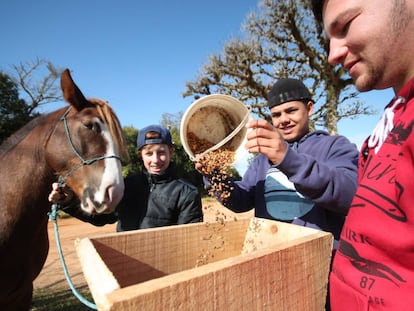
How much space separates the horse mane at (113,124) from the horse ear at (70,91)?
0.41 feet

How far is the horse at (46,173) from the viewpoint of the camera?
6.41ft

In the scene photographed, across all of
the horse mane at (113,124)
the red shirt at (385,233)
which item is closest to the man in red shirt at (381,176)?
the red shirt at (385,233)

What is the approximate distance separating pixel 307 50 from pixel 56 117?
14.9 m

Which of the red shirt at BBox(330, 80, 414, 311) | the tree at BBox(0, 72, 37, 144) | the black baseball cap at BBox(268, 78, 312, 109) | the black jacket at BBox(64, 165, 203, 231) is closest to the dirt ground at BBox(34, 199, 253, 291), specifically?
the black jacket at BBox(64, 165, 203, 231)

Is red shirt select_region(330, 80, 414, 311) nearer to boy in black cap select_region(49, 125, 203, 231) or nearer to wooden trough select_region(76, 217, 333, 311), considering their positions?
wooden trough select_region(76, 217, 333, 311)

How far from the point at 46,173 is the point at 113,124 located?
2.04 feet

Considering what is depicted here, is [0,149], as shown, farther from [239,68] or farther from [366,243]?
[239,68]

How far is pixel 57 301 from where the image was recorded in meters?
4.36

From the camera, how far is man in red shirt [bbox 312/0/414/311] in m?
0.72

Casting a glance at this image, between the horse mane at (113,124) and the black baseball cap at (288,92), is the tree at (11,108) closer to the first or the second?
the horse mane at (113,124)

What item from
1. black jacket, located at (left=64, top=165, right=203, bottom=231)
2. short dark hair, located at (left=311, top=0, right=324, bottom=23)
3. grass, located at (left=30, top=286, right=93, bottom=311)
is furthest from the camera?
grass, located at (left=30, top=286, right=93, bottom=311)

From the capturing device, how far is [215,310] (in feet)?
2.33

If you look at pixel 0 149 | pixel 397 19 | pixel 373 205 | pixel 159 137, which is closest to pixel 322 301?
pixel 373 205

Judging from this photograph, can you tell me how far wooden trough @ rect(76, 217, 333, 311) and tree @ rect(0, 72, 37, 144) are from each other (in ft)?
53.7
